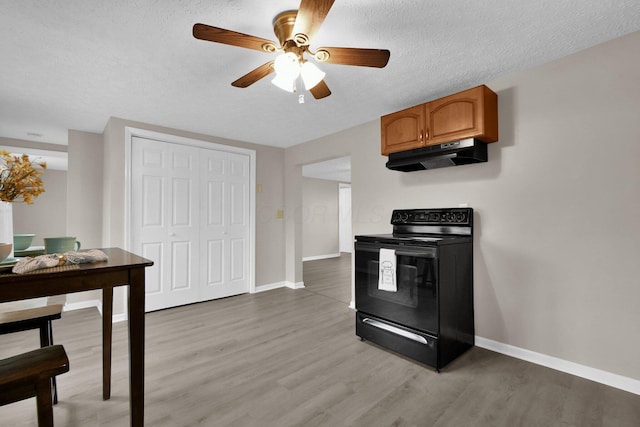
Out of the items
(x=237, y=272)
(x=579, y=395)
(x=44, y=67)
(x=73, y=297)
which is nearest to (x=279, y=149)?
(x=237, y=272)

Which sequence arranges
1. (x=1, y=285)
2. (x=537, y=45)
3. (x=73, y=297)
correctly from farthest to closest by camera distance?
(x=73, y=297)
(x=537, y=45)
(x=1, y=285)

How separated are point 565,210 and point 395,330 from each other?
157 centimetres

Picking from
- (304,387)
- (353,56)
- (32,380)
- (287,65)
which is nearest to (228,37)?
→ (287,65)

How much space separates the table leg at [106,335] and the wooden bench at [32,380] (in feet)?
A: 1.96

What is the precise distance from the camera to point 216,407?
1729mm

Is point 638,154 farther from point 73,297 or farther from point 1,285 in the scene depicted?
point 73,297

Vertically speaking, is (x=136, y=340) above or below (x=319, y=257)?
above

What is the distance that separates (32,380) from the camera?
3.42ft

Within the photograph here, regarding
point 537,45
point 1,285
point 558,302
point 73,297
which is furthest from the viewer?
point 73,297

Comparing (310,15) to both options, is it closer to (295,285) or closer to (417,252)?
(417,252)

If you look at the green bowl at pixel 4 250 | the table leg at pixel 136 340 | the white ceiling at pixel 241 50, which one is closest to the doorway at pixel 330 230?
the white ceiling at pixel 241 50

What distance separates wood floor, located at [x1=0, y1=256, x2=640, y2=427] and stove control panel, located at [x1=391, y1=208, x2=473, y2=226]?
1134mm

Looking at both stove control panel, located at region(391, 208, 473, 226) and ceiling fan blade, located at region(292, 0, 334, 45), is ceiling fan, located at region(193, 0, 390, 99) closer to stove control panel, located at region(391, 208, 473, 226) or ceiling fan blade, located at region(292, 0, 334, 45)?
ceiling fan blade, located at region(292, 0, 334, 45)

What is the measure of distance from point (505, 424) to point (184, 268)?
355 centimetres
